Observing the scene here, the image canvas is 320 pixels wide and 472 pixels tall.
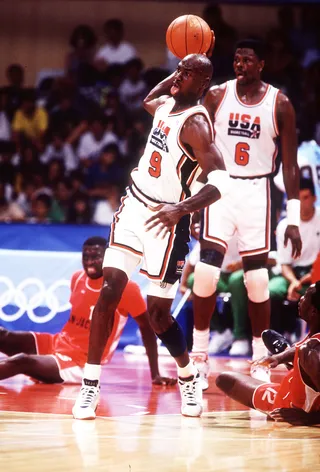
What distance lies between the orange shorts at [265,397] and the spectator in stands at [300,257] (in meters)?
3.95

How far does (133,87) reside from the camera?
13609mm

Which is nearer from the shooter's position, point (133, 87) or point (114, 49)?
point (133, 87)

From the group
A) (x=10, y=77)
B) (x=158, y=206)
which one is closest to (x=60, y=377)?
(x=158, y=206)

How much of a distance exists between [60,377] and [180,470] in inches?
116

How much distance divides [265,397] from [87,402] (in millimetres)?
1052

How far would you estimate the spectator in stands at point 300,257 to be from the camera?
31.6 feet

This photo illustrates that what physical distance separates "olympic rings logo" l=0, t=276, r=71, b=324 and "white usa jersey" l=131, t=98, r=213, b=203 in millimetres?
3890

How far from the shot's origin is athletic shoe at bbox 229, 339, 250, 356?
952 centimetres

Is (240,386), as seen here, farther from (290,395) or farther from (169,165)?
(169,165)

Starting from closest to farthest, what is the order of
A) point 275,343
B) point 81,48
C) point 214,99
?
point 275,343
point 214,99
point 81,48

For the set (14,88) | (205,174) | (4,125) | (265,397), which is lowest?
(265,397)

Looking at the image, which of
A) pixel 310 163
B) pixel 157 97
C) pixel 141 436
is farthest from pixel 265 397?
pixel 310 163

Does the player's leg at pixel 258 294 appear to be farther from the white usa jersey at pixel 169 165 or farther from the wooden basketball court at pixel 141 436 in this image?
the white usa jersey at pixel 169 165

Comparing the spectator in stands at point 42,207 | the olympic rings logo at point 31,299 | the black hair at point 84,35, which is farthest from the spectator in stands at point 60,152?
the olympic rings logo at point 31,299
